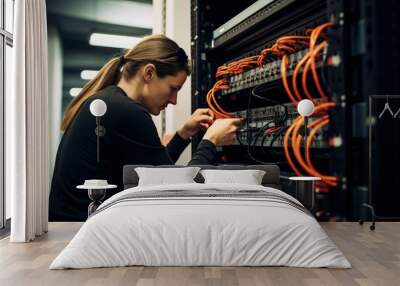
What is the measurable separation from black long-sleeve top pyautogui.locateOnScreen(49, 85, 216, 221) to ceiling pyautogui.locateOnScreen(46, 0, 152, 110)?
0.37 meters

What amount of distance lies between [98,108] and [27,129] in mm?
769

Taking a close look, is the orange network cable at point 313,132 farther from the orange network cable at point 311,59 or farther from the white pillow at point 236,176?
the white pillow at point 236,176

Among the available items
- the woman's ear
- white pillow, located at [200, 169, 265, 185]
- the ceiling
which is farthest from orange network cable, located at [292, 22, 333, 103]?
the ceiling

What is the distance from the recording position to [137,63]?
17.4ft

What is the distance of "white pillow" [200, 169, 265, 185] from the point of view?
4.75 metres

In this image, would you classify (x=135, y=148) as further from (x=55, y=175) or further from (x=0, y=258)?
(x=0, y=258)

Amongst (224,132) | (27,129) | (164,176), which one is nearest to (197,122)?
(224,132)

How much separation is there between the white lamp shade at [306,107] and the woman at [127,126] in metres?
0.78

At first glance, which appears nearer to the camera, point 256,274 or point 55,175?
point 256,274

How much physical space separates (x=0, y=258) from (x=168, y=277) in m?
1.34

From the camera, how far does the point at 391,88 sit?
459 cm

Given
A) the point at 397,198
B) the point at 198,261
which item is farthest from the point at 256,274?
the point at 397,198

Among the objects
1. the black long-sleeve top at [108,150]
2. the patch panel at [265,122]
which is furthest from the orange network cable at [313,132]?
the black long-sleeve top at [108,150]

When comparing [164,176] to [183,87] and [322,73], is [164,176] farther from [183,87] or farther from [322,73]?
[322,73]
